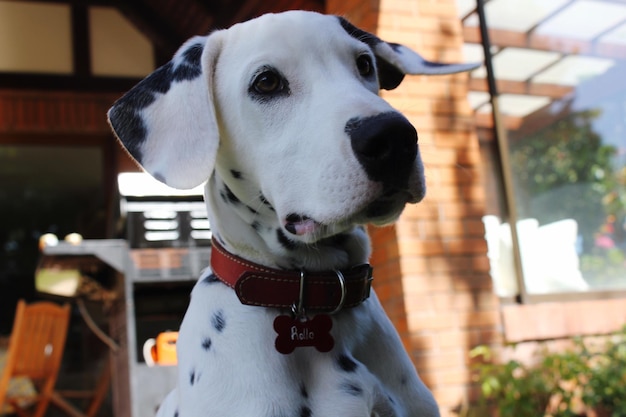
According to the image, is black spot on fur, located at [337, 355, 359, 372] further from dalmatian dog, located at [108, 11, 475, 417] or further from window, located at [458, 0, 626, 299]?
window, located at [458, 0, 626, 299]

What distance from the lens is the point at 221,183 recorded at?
72.0 inches

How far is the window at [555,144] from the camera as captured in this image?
4.58 meters

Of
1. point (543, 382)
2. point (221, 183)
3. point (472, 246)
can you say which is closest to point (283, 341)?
point (221, 183)

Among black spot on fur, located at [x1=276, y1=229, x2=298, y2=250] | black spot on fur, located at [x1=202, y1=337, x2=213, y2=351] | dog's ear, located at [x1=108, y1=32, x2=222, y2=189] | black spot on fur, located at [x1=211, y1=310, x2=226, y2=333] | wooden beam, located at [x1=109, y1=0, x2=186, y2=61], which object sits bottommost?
black spot on fur, located at [x1=202, y1=337, x2=213, y2=351]

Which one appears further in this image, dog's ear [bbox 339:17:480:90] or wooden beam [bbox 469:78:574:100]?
wooden beam [bbox 469:78:574:100]

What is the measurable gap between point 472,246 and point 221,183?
Result: 2.77 meters

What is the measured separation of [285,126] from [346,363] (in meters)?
0.53

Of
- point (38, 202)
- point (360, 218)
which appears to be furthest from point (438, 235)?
point (38, 202)

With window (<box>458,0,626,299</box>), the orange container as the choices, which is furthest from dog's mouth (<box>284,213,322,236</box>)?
window (<box>458,0,626,299</box>)

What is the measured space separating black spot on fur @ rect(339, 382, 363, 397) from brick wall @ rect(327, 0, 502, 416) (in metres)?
2.46

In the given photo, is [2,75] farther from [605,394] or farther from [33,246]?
[605,394]

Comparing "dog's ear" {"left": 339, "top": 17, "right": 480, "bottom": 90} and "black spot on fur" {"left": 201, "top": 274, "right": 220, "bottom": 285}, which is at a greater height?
"dog's ear" {"left": 339, "top": 17, "right": 480, "bottom": 90}

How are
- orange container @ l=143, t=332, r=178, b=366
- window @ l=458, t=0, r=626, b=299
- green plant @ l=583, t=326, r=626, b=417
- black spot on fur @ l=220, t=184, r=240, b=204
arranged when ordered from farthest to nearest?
window @ l=458, t=0, r=626, b=299
orange container @ l=143, t=332, r=178, b=366
green plant @ l=583, t=326, r=626, b=417
black spot on fur @ l=220, t=184, r=240, b=204

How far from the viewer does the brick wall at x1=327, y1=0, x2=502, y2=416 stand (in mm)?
4117
